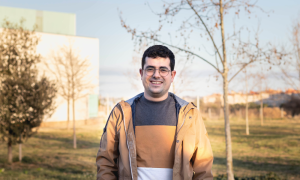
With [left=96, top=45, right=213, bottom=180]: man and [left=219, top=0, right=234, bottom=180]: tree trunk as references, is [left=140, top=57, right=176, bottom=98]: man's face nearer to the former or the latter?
[left=96, top=45, right=213, bottom=180]: man

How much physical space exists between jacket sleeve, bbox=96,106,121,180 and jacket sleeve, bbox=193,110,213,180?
0.76 metres

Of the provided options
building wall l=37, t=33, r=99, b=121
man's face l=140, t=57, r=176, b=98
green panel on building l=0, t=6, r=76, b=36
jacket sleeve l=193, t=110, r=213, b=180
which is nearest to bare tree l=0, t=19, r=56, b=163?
man's face l=140, t=57, r=176, b=98

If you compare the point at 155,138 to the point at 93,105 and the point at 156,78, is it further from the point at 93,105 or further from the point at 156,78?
the point at 93,105

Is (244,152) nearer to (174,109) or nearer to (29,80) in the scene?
(29,80)

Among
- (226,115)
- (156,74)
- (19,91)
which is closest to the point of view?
(156,74)

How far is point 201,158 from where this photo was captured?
8.38 feet

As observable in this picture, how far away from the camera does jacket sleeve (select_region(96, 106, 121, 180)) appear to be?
2.57m

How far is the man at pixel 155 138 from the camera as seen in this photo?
98.3 inches

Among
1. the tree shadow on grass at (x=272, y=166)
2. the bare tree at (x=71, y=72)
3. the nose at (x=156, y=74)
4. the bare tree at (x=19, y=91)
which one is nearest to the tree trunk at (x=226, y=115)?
the nose at (x=156, y=74)

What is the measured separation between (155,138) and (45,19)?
103ft

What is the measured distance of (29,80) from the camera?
11430 millimetres

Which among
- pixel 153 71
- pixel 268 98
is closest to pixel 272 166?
pixel 153 71

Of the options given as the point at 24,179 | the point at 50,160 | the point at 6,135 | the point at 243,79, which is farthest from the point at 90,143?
the point at 243,79

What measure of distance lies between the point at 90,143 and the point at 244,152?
981 cm
